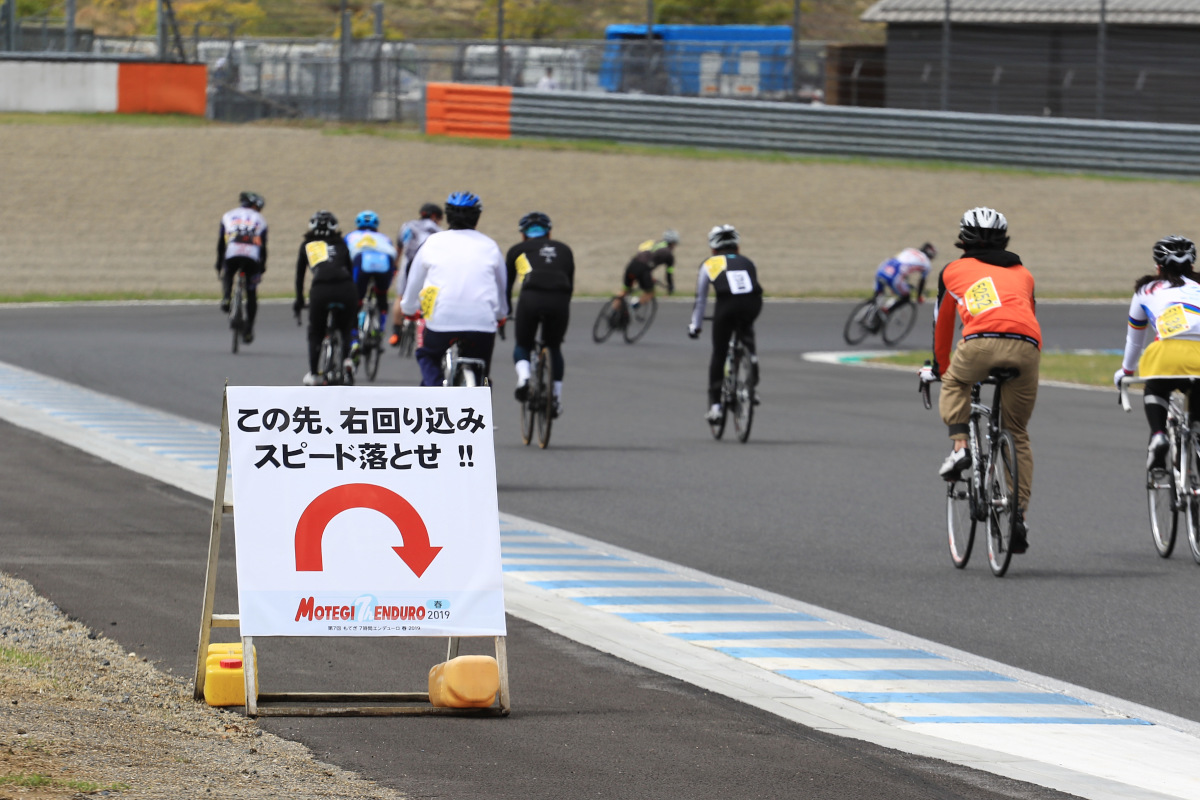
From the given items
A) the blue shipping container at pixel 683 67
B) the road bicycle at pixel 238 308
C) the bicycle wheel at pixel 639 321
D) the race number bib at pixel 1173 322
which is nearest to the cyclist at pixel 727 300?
the race number bib at pixel 1173 322

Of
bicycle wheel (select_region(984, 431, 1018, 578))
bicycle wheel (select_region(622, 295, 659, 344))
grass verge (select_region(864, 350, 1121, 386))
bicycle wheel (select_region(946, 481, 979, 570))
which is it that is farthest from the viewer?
bicycle wheel (select_region(622, 295, 659, 344))

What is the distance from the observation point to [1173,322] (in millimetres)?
10016

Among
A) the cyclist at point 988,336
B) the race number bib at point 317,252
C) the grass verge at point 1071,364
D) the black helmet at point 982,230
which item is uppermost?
the black helmet at point 982,230

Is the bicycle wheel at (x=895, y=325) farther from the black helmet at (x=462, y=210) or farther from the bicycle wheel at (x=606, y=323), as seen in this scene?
the black helmet at (x=462, y=210)

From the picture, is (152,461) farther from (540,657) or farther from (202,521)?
(540,657)

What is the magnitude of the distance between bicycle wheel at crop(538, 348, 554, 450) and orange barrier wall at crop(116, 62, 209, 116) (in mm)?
29382

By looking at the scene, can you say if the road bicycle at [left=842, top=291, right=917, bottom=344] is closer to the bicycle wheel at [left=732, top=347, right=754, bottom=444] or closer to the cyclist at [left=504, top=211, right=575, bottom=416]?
the bicycle wheel at [left=732, top=347, right=754, bottom=444]

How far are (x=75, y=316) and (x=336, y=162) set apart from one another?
1104cm

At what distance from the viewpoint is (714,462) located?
1435cm

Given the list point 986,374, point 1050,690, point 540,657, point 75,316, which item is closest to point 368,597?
point 540,657

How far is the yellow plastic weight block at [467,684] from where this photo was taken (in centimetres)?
629

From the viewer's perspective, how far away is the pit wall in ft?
134

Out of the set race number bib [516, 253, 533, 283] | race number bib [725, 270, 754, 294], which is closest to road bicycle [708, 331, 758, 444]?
race number bib [725, 270, 754, 294]

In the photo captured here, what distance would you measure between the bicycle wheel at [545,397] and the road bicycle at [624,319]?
11.8 m
